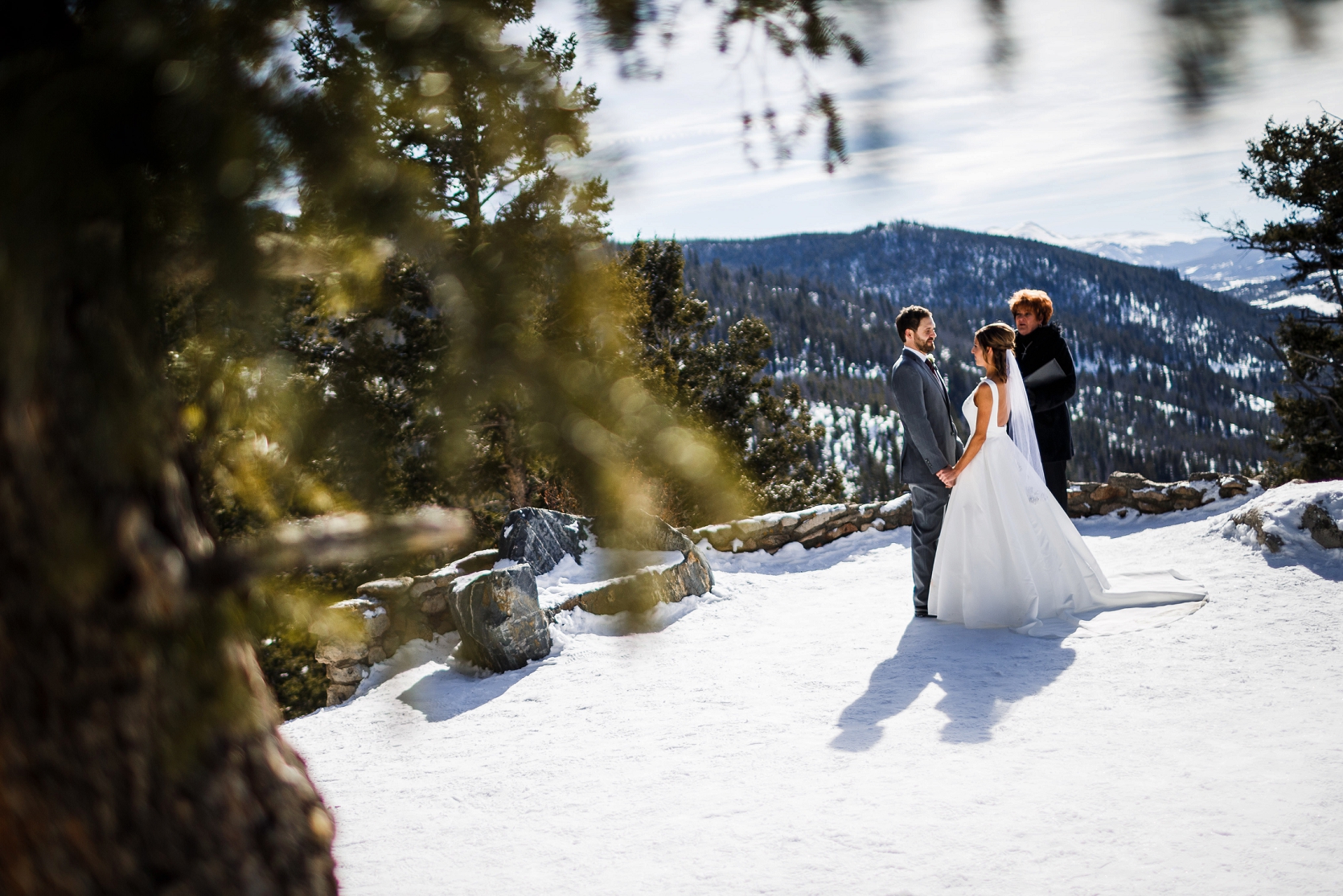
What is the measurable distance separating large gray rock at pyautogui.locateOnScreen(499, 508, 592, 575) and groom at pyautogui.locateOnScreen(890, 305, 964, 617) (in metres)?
2.65

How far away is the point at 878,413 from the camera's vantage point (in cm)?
12094

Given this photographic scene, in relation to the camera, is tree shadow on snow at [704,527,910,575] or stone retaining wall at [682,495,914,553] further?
stone retaining wall at [682,495,914,553]

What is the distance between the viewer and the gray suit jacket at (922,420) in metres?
5.32

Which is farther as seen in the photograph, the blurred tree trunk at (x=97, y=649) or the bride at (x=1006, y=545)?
the bride at (x=1006, y=545)

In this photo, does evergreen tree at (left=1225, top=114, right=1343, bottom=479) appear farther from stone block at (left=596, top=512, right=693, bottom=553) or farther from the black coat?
stone block at (left=596, top=512, right=693, bottom=553)

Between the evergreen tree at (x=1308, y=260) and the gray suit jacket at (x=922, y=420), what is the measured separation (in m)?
17.1

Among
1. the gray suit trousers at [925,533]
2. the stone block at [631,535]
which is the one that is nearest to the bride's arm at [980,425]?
the gray suit trousers at [925,533]

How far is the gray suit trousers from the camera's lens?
580cm

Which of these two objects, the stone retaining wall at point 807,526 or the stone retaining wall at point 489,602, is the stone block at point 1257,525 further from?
the stone retaining wall at point 489,602

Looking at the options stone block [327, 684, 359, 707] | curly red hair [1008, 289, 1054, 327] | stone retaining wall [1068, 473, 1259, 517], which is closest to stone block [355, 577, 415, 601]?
stone block [327, 684, 359, 707]

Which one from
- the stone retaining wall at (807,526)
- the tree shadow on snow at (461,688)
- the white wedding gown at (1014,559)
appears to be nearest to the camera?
the tree shadow on snow at (461,688)

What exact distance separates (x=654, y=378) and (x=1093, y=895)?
236 cm

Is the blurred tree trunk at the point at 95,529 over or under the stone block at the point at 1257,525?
over

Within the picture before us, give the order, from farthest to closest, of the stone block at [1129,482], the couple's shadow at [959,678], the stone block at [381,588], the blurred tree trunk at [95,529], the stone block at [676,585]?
1. the stone block at [1129,482]
2. the stone block at [676,585]
3. the stone block at [381,588]
4. the couple's shadow at [959,678]
5. the blurred tree trunk at [95,529]
